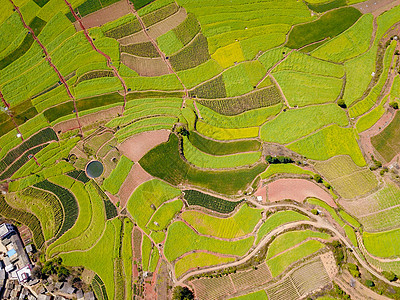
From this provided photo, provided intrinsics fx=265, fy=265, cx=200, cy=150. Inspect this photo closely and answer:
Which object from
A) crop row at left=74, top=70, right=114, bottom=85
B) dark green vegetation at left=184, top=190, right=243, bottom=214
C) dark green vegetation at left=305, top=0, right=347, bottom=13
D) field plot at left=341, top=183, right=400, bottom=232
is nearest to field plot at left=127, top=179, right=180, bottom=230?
dark green vegetation at left=184, top=190, right=243, bottom=214

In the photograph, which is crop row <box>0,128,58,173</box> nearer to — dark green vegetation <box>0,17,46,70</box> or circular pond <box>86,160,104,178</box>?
circular pond <box>86,160,104,178</box>

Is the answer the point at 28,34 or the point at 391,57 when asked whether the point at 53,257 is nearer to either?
the point at 28,34

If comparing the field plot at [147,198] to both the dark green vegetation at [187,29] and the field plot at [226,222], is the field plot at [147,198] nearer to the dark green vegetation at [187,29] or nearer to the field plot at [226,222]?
the field plot at [226,222]

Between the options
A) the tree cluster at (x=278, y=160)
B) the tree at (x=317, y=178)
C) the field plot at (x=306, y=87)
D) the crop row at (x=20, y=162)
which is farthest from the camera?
the field plot at (x=306, y=87)

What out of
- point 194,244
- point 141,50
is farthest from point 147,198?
point 141,50

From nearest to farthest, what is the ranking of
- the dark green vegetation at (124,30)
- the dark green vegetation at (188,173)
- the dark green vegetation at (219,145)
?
the dark green vegetation at (188,173), the dark green vegetation at (219,145), the dark green vegetation at (124,30)

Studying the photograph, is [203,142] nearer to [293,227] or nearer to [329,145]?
[293,227]

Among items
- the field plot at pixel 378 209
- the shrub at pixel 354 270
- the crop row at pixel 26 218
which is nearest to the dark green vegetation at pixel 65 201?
the crop row at pixel 26 218
